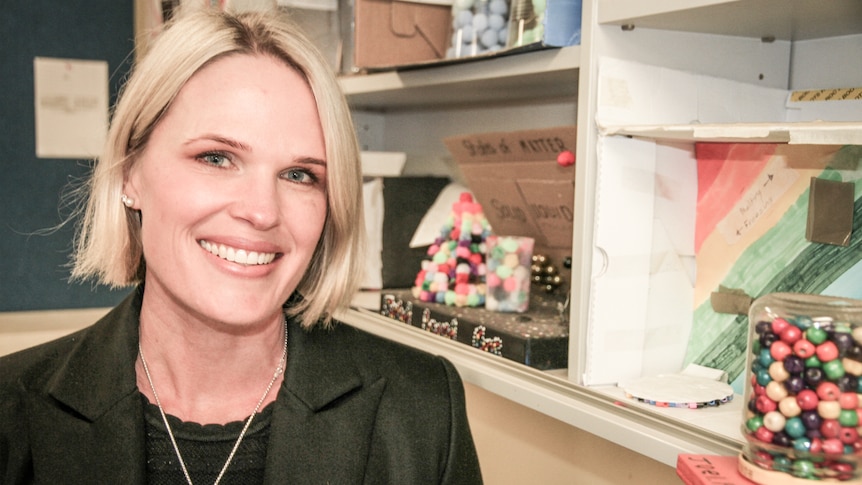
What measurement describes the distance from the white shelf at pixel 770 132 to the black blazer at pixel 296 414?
0.53 meters

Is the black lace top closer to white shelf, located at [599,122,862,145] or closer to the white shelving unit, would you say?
the white shelving unit

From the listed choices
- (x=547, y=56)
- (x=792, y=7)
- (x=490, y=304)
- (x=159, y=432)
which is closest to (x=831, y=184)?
(x=792, y=7)

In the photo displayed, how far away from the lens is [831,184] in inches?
39.6

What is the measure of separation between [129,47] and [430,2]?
1937 millimetres

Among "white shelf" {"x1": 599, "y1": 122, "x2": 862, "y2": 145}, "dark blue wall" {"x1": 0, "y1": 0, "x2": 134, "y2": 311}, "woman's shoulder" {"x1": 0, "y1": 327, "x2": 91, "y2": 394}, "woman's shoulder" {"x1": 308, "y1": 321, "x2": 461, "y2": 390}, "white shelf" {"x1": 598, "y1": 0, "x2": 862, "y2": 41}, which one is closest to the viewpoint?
"white shelf" {"x1": 599, "y1": 122, "x2": 862, "y2": 145}

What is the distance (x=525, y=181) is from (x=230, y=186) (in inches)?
20.8

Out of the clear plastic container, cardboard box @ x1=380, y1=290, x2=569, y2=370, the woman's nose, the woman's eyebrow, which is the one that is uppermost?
the clear plastic container

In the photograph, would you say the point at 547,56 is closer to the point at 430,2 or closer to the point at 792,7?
the point at 792,7

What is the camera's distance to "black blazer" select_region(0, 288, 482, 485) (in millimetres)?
1121

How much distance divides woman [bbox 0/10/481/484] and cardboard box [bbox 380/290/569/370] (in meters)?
0.10

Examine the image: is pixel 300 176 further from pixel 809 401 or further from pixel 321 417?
pixel 809 401

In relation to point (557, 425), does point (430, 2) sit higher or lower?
higher

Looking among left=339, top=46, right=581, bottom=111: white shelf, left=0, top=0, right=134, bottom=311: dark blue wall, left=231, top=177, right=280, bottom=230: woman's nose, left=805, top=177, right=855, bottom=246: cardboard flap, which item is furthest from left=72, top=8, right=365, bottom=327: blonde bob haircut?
left=0, top=0, right=134, bottom=311: dark blue wall

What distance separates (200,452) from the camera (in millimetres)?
1173
